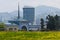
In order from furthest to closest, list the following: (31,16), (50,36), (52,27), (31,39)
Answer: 1. (31,16)
2. (52,27)
3. (50,36)
4. (31,39)

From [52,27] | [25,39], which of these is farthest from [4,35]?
[52,27]

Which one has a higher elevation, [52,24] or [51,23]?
[51,23]

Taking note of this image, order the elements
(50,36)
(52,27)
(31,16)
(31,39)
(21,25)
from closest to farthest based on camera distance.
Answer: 1. (31,39)
2. (50,36)
3. (52,27)
4. (21,25)
5. (31,16)

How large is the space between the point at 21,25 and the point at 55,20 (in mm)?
15137

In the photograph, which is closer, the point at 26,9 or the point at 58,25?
the point at 58,25

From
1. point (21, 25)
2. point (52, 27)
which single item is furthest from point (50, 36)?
point (21, 25)

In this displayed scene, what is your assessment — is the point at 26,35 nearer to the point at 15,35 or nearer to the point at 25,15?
the point at 15,35

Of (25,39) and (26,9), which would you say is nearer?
(25,39)

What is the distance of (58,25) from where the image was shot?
39.3 m

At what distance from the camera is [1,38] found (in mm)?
13750

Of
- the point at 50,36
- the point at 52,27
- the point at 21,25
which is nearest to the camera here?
the point at 50,36

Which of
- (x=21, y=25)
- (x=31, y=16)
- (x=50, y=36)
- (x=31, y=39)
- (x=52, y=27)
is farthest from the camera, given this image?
(x=31, y=16)

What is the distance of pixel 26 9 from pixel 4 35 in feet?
207

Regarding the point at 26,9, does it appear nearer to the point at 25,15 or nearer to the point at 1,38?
the point at 25,15
